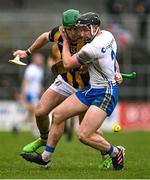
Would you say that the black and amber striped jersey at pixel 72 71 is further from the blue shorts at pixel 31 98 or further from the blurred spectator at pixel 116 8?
the blurred spectator at pixel 116 8

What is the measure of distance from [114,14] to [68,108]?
19504 mm

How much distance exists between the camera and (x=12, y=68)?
30812 mm

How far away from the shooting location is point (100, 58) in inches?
502

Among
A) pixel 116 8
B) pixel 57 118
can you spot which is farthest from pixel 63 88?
pixel 116 8

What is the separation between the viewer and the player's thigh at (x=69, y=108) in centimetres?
1298

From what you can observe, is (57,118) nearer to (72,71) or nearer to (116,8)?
(72,71)

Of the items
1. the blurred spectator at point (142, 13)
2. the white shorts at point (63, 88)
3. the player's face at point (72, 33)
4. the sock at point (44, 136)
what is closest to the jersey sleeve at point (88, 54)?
the player's face at point (72, 33)

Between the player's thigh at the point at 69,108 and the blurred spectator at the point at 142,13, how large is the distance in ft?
57.3

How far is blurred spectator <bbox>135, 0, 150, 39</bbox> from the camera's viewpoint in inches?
1214

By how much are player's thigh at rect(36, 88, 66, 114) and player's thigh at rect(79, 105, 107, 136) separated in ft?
3.25

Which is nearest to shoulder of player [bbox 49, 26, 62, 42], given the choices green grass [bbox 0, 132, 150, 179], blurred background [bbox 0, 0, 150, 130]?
green grass [bbox 0, 132, 150, 179]

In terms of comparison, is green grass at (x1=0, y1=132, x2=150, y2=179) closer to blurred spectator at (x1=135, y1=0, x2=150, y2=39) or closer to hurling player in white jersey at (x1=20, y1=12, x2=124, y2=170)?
hurling player in white jersey at (x1=20, y1=12, x2=124, y2=170)

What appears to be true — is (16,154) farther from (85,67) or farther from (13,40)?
(13,40)

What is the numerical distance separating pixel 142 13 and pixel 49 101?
61.9ft
